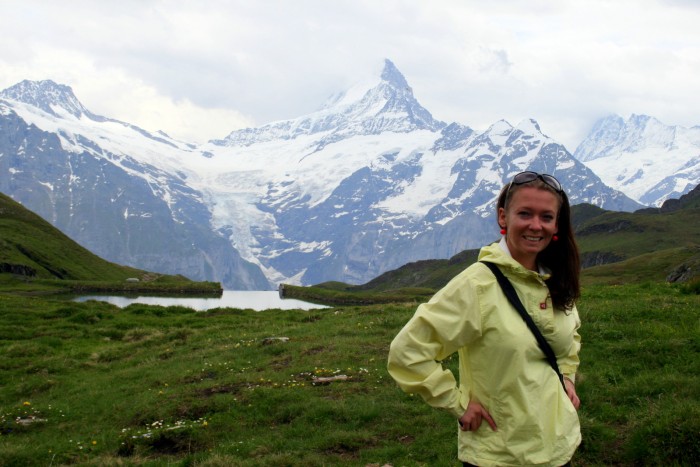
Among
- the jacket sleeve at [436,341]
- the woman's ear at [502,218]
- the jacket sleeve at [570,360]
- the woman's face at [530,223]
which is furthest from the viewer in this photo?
the woman's ear at [502,218]

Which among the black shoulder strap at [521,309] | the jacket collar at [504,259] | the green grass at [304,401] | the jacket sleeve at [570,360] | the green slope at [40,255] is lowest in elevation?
the green grass at [304,401]

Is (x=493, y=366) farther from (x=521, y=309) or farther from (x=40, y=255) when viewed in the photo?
(x=40, y=255)

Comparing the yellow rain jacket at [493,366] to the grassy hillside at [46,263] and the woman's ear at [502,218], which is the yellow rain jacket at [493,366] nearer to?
the woman's ear at [502,218]

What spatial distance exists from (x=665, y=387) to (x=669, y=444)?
138 inches

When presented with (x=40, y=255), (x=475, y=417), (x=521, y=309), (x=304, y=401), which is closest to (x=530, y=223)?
(x=521, y=309)

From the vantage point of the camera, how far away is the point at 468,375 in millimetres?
7066

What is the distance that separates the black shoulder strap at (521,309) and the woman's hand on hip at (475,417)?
0.91m

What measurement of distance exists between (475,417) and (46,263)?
6841 inches

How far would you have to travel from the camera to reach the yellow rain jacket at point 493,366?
6.66m

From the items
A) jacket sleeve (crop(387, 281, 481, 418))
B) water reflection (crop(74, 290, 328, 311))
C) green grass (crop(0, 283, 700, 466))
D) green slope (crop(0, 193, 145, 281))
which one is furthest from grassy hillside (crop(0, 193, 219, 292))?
jacket sleeve (crop(387, 281, 481, 418))

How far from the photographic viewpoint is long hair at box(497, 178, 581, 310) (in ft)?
24.1

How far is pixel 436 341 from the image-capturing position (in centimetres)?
677

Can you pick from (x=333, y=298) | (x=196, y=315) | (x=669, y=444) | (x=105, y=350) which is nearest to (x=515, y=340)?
(x=669, y=444)

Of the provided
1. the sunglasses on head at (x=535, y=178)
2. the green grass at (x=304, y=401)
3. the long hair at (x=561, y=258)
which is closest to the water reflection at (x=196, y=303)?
the green grass at (x=304, y=401)
